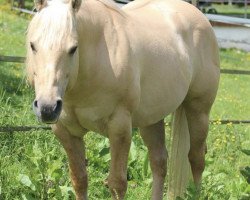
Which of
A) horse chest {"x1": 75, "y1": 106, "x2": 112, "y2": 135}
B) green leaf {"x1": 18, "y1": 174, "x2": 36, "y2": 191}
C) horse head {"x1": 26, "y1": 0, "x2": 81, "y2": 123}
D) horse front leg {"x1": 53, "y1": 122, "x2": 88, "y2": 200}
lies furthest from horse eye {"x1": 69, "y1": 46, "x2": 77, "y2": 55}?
green leaf {"x1": 18, "y1": 174, "x2": 36, "y2": 191}

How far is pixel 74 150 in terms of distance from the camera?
371 cm

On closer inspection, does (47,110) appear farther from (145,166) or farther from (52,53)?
(145,166)

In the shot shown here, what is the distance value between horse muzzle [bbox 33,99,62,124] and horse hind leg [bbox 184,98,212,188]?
1704mm

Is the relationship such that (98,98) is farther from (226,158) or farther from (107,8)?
(226,158)

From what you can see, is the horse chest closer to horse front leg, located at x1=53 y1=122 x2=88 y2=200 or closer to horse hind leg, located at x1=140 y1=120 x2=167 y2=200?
horse front leg, located at x1=53 y1=122 x2=88 y2=200

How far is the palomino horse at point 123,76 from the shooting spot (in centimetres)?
295

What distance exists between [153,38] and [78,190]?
3.45 feet

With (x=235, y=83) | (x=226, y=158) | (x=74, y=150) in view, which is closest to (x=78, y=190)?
(x=74, y=150)

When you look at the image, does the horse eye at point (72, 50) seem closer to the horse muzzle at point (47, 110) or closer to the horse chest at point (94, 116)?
the horse muzzle at point (47, 110)

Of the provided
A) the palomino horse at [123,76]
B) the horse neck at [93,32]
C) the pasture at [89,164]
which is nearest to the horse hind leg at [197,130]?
the palomino horse at [123,76]

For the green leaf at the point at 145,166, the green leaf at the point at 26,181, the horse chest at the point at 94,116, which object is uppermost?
the horse chest at the point at 94,116

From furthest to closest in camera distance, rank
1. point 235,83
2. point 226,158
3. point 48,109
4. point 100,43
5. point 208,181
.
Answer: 1. point 235,83
2. point 226,158
3. point 208,181
4. point 100,43
5. point 48,109

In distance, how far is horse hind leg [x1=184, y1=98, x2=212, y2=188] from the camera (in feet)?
14.4

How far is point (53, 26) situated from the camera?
2932mm
